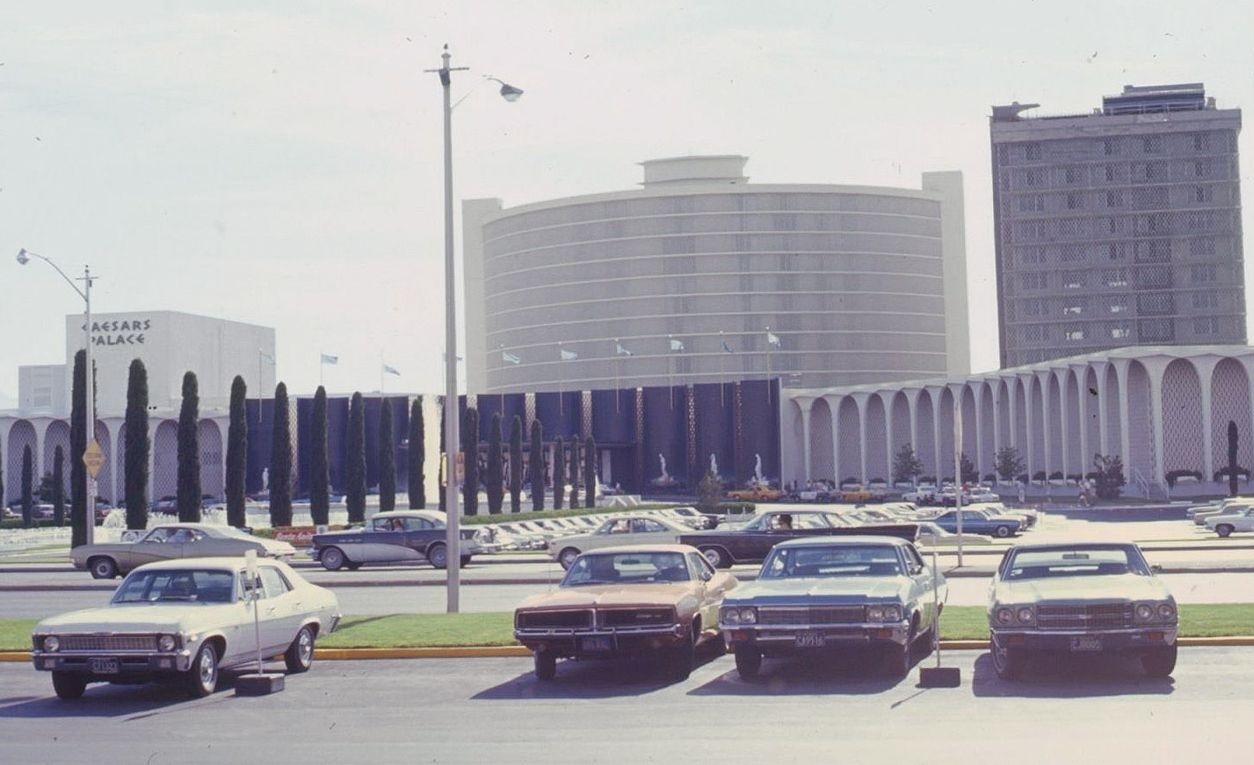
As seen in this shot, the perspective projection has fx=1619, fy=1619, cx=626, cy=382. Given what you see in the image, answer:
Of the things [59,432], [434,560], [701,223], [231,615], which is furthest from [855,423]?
[231,615]

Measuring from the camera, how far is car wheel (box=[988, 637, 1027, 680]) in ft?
54.7

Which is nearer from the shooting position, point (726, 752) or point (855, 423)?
point (726, 752)

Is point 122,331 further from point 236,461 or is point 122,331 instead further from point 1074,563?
point 1074,563

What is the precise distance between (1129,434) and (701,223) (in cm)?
8314

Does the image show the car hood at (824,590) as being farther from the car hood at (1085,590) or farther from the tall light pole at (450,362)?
the tall light pole at (450,362)

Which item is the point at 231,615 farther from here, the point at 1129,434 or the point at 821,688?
the point at 1129,434

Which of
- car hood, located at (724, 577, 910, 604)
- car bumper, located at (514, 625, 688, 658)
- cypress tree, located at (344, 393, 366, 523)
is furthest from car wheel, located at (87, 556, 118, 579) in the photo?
cypress tree, located at (344, 393, 366, 523)

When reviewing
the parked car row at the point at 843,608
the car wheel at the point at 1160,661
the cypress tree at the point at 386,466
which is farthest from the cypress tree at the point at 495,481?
the car wheel at the point at 1160,661

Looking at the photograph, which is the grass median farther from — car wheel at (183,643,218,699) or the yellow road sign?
the yellow road sign

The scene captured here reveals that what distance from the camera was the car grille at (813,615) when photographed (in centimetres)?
1673

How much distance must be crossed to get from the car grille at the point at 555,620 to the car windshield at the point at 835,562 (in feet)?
7.31

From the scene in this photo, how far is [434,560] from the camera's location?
41.1m

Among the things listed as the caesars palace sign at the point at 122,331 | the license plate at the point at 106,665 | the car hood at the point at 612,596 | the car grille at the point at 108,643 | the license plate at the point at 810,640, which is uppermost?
the caesars palace sign at the point at 122,331

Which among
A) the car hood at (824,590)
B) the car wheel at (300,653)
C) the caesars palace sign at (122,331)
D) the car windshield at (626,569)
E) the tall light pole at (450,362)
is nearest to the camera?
the car hood at (824,590)
